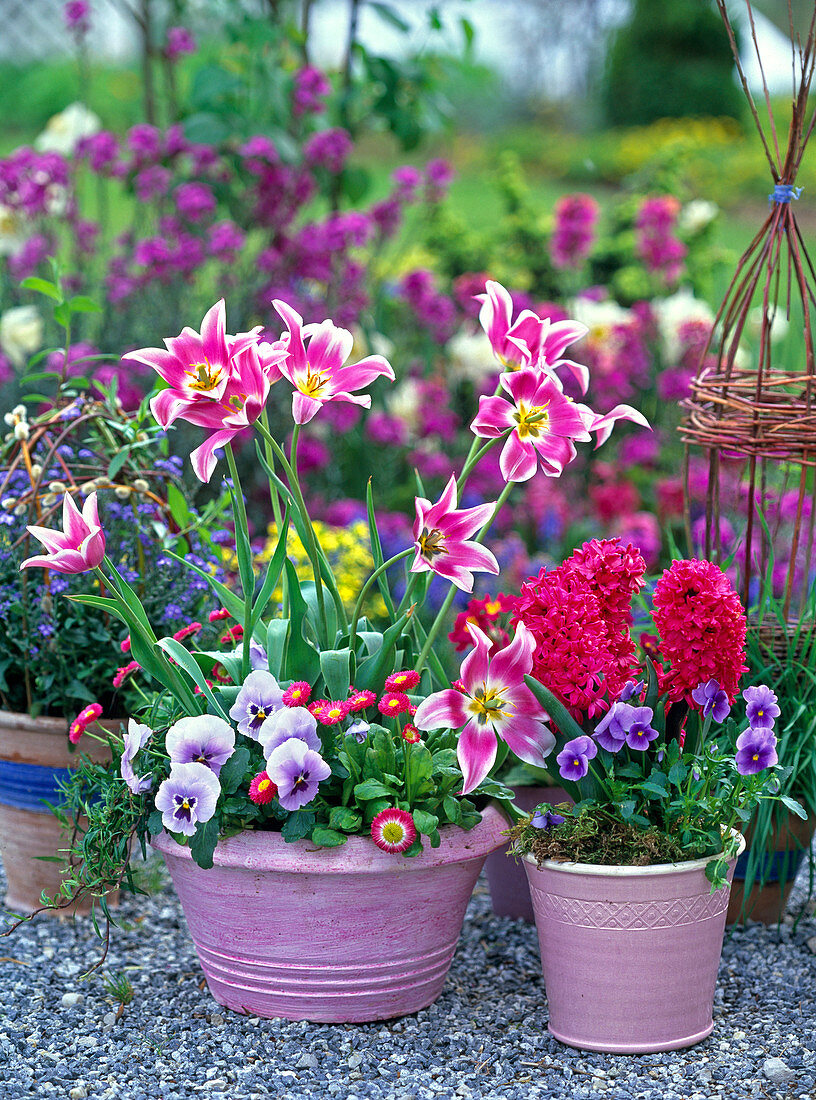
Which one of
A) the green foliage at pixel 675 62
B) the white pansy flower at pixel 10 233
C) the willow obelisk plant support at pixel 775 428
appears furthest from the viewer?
the green foliage at pixel 675 62

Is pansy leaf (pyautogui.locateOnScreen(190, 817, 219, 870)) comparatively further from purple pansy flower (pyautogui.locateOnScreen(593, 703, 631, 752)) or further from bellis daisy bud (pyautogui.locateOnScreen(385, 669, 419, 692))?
purple pansy flower (pyautogui.locateOnScreen(593, 703, 631, 752))

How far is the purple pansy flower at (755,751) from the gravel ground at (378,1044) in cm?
41

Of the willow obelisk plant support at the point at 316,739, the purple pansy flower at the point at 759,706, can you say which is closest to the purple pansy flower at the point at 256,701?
the willow obelisk plant support at the point at 316,739

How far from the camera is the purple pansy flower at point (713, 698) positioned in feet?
5.27

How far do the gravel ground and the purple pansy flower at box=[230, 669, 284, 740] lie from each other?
461mm

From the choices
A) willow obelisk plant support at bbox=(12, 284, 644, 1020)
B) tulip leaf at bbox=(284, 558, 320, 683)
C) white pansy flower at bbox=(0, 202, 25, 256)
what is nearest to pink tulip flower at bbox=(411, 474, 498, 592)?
willow obelisk plant support at bbox=(12, 284, 644, 1020)

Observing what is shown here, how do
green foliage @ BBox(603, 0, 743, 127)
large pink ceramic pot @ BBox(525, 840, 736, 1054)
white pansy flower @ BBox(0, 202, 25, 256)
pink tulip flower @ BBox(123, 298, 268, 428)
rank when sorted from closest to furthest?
pink tulip flower @ BBox(123, 298, 268, 428)
large pink ceramic pot @ BBox(525, 840, 736, 1054)
white pansy flower @ BBox(0, 202, 25, 256)
green foliage @ BBox(603, 0, 743, 127)

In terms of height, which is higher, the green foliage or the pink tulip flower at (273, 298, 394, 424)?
the green foliage

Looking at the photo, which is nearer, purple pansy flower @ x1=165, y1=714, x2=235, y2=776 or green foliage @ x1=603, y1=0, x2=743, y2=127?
purple pansy flower @ x1=165, y1=714, x2=235, y2=776

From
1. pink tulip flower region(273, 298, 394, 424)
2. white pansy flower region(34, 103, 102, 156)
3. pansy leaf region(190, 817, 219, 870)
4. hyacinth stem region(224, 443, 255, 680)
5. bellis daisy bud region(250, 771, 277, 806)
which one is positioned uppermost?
white pansy flower region(34, 103, 102, 156)

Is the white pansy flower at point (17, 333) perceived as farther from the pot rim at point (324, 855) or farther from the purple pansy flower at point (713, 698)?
the purple pansy flower at point (713, 698)

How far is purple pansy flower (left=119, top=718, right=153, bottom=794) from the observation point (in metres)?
1.64

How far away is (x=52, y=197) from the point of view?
3.48m

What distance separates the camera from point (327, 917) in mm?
1623
